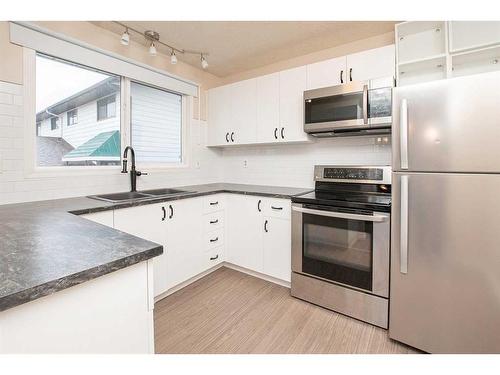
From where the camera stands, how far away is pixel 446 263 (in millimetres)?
1476

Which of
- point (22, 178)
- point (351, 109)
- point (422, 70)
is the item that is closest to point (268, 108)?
point (351, 109)

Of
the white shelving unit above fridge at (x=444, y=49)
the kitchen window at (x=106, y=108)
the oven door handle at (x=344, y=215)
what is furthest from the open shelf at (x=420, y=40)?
the kitchen window at (x=106, y=108)

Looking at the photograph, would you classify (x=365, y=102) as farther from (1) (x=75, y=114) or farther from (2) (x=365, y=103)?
(1) (x=75, y=114)

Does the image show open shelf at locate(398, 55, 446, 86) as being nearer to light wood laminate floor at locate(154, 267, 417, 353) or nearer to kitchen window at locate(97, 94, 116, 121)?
light wood laminate floor at locate(154, 267, 417, 353)

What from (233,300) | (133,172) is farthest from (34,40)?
(233,300)

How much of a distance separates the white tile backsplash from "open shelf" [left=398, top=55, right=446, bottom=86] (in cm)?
58

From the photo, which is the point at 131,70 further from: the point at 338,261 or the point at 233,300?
the point at 338,261

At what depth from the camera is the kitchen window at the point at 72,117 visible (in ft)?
7.20

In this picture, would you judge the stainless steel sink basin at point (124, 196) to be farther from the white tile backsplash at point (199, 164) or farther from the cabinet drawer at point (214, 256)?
the cabinet drawer at point (214, 256)

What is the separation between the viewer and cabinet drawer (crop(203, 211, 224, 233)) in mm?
2559

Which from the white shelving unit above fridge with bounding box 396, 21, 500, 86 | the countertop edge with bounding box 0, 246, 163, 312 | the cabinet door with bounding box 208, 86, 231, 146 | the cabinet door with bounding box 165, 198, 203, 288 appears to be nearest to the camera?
the countertop edge with bounding box 0, 246, 163, 312

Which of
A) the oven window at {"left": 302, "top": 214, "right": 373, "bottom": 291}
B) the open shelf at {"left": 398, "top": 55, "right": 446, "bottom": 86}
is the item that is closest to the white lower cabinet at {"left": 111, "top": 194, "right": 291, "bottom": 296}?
the oven window at {"left": 302, "top": 214, "right": 373, "bottom": 291}

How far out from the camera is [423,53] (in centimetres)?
211

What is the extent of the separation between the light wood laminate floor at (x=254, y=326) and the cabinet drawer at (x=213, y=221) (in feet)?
1.94
